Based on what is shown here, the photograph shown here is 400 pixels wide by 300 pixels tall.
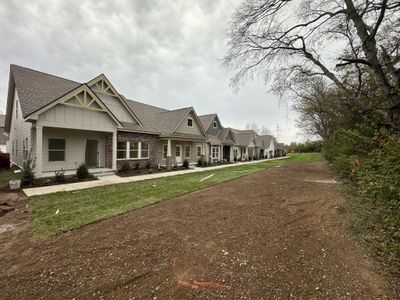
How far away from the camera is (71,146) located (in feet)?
40.8

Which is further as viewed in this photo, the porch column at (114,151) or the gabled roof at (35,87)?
the porch column at (114,151)

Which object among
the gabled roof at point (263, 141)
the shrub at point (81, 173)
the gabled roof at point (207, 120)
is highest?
the gabled roof at point (207, 120)

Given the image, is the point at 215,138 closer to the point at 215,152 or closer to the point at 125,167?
the point at 215,152

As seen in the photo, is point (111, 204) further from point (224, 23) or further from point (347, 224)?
point (224, 23)

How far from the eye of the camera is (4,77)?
51.9 feet

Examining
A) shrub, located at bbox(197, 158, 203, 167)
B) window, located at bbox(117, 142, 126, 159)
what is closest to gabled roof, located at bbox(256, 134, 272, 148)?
shrub, located at bbox(197, 158, 203, 167)

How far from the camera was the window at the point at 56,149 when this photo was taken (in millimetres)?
11641

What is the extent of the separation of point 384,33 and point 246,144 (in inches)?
1061

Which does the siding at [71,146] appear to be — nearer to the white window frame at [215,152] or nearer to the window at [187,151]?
the window at [187,151]

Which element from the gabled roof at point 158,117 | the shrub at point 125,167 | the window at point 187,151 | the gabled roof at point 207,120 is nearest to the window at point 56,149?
the shrub at point 125,167

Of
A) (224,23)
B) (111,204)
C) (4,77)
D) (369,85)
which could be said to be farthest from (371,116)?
(4,77)

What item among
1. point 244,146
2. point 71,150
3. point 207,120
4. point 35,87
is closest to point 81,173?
point 71,150

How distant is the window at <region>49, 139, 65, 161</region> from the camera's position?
1164 cm

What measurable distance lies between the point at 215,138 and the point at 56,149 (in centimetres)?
1803
